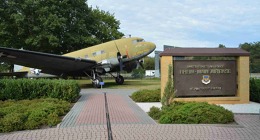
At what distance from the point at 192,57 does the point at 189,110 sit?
5.31 m

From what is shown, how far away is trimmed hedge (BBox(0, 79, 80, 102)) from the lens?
14.9 meters

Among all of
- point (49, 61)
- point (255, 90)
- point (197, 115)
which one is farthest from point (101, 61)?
point (197, 115)

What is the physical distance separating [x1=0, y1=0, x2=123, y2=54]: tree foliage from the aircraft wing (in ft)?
37.0

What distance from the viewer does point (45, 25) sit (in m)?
38.2

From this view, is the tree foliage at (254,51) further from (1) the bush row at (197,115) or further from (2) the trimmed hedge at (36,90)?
(1) the bush row at (197,115)

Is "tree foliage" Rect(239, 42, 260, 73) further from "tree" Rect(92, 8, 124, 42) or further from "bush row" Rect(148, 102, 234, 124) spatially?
"bush row" Rect(148, 102, 234, 124)

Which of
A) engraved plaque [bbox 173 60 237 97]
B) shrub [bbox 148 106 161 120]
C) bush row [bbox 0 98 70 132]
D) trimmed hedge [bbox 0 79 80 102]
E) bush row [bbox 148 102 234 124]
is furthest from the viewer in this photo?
trimmed hedge [bbox 0 79 80 102]

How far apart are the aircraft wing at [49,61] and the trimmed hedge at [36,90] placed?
21.6ft

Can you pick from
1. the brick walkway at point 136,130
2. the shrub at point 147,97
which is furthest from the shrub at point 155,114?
the shrub at point 147,97

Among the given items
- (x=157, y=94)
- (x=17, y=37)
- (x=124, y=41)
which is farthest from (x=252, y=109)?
(x=17, y=37)

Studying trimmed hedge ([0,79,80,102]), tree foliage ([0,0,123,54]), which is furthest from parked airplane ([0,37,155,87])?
tree foliage ([0,0,123,54])

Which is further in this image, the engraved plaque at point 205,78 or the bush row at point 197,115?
the engraved plaque at point 205,78

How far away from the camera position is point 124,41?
2808 cm

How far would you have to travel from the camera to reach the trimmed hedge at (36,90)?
14.9 m
